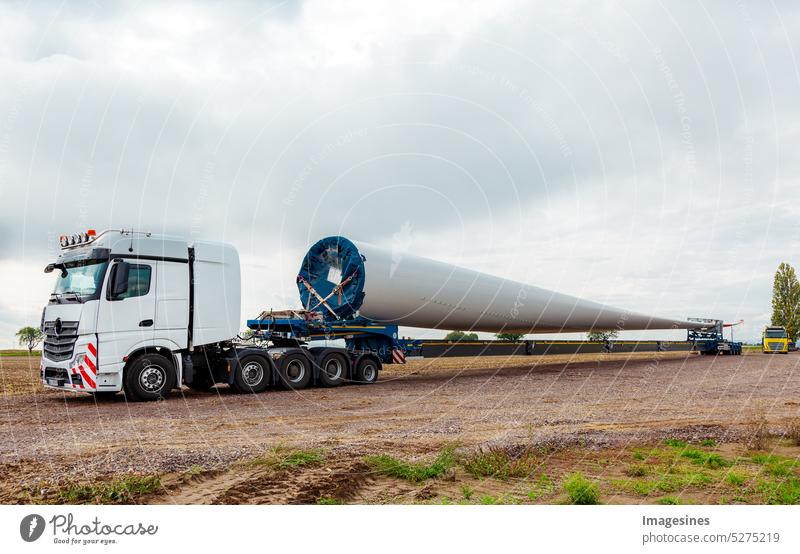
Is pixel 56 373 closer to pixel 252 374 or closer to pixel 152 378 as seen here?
pixel 152 378

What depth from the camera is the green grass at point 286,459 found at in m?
7.40

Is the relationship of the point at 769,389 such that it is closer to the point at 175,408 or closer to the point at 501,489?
the point at 501,489

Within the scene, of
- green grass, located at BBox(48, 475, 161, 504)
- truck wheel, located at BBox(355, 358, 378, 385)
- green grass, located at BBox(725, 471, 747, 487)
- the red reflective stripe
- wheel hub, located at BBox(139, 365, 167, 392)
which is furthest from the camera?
truck wheel, located at BBox(355, 358, 378, 385)

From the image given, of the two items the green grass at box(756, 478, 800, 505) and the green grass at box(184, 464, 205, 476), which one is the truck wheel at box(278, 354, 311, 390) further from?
the green grass at box(756, 478, 800, 505)

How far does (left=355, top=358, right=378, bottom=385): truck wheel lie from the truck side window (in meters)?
7.36

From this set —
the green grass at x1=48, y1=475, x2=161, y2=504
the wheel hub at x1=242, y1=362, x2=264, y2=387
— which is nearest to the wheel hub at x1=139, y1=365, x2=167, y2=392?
the wheel hub at x1=242, y1=362, x2=264, y2=387

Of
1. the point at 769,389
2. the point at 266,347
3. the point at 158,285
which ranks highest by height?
the point at 158,285

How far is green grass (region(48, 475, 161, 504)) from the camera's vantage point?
607cm

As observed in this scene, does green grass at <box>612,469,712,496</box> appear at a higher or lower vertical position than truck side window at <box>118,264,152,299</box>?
lower

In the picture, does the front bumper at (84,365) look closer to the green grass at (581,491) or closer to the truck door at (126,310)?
the truck door at (126,310)

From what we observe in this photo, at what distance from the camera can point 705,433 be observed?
33.4ft

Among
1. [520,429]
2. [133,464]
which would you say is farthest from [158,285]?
[520,429]

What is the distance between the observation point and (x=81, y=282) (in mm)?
14148

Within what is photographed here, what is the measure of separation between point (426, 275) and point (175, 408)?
31.0ft
